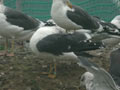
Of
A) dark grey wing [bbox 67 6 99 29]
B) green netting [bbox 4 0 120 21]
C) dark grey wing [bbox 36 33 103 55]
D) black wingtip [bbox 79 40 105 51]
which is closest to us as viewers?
black wingtip [bbox 79 40 105 51]

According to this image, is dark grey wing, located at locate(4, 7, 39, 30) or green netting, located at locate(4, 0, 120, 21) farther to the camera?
green netting, located at locate(4, 0, 120, 21)

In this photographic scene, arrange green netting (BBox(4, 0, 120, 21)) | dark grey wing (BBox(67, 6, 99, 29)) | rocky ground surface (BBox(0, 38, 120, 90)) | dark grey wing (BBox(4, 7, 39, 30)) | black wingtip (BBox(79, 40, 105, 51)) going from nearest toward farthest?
1. rocky ground surface (BBox(0, 38, 120, 90))
2. black wingtip (BBox(79, 40, 105, 51))
3. dark grey wing (BBox(4, 7, 39, 30))
4. dark grey wing (BBox(67, 6, 99, 29))
5. green netting (BBox(4, 0, 120, 21))

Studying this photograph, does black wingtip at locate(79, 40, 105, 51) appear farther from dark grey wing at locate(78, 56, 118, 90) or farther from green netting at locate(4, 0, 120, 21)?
green netting at locate(4, 0, 120, 21)

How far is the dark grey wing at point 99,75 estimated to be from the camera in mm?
2435

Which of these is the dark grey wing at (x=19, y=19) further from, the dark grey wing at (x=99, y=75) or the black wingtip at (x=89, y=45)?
the dark grey wing at (x=99, y=75)

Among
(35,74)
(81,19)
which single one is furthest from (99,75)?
(81,19)

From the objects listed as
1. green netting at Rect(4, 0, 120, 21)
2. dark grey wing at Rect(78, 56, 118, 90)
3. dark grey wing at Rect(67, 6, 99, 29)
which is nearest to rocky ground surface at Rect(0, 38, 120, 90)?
dark grey wing at Rect(67, 6, 99, 29)

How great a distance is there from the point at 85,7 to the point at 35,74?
41.0 m

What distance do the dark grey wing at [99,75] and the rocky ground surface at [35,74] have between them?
1177mm

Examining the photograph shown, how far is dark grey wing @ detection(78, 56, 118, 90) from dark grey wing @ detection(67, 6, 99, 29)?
10.3ft

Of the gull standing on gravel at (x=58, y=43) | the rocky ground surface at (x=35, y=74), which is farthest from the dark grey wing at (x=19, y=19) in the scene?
the gull standing on gravel at (x=58, y=43)

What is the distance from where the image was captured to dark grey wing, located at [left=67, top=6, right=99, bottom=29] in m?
5.82

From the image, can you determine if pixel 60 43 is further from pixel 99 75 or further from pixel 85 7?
pixel 85 7

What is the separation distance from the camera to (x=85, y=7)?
44500 mm
